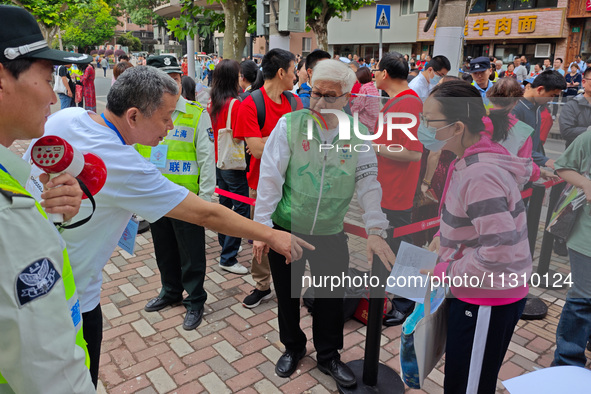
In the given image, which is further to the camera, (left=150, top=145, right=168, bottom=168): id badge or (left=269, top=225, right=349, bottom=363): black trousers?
(left=150, top=145, right=168, bottom=168): id badge

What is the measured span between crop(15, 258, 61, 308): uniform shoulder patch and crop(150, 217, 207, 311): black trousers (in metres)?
2.54

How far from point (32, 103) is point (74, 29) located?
2194 inches

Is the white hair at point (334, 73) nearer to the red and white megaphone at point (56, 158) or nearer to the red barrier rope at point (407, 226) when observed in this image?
the red barrier rope at point (407, 226)

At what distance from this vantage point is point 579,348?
296cm

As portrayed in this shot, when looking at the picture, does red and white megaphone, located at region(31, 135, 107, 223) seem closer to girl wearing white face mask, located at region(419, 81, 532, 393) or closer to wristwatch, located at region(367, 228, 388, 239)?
girl wearing white face mask, located at region(419, 81, 532, 393)

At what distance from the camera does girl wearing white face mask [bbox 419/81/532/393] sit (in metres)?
2.00

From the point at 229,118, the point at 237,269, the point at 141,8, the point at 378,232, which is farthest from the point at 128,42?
the point at 378,232

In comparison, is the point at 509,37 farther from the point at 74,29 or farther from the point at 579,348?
the point at 74,29

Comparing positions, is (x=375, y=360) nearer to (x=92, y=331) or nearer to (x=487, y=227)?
(x=487, y=227)

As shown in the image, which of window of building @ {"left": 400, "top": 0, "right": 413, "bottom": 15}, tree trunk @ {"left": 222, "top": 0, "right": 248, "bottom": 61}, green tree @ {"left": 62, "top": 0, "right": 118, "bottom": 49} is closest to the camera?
tree trunk @ {"left": 222, "top": 0, "right": 248, "bottom": 61}

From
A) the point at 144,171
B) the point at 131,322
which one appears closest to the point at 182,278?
the point at 131,322

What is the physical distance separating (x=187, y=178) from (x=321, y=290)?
60.0 inches

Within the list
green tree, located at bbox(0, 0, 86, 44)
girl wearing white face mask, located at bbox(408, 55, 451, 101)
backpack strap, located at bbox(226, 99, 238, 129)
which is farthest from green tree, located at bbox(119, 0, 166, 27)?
backpack strap, located at bbox(226, 99, 238, 129)

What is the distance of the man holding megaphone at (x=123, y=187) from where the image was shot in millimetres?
1848
